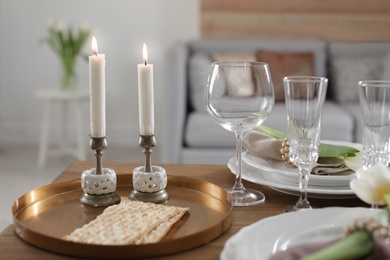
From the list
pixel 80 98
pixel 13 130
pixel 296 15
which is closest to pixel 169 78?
pixel 80 98

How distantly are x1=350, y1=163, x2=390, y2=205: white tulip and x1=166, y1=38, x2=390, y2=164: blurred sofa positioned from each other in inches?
84.4

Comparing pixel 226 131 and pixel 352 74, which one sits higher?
pixel 352 74

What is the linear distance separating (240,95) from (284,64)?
2.53 m

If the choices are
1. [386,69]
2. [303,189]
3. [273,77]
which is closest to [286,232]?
[303,189]

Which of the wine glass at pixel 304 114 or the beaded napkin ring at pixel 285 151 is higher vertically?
the wine glass at pixel 304 114

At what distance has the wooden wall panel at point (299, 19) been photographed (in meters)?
4.35

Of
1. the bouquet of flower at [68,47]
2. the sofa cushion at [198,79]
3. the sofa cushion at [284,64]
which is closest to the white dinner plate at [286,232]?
the sofa cushion at [198,79]

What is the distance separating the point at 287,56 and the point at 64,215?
9.07 feet

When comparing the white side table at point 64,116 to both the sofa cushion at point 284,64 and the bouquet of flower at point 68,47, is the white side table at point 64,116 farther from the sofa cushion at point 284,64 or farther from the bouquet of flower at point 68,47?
the sofa cushion at point 284,64

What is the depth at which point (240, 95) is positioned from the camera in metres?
1.17

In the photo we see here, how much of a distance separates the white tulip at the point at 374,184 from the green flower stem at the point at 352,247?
0.15m

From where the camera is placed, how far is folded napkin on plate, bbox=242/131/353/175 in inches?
48.8

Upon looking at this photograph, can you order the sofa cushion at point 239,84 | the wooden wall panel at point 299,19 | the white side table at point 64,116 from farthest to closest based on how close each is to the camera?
1. the wooden wall panel at point 299,19
2. the white side table at point 64,116
3. the sofa cushion at point 239,84

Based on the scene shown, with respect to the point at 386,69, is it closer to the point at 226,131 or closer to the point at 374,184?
the point at 226,131
